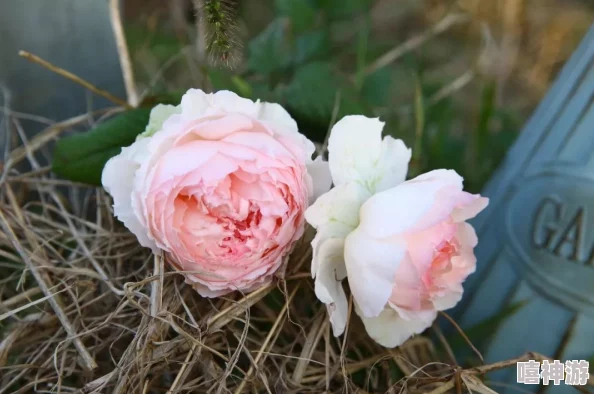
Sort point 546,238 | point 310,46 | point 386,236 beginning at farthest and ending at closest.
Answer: point 310,46 → point 546,238 → point 386,236

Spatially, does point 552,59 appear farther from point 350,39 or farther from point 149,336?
point 149,336

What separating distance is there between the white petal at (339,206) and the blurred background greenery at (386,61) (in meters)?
0.09

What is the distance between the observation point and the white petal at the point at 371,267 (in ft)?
0.99

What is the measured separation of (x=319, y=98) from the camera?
446mm

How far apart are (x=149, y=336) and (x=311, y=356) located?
112 millimetres

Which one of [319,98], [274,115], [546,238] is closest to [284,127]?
[274,115]

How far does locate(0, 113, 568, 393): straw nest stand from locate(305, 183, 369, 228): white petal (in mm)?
40

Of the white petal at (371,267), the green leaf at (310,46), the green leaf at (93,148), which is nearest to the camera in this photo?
the white petal at (371,267)

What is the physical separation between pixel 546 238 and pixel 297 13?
0.33 m

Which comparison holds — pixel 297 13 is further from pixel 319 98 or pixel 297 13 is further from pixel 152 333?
pixel 152 333

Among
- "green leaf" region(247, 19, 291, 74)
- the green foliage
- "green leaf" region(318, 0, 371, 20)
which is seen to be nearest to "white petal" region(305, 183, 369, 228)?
the green foliage

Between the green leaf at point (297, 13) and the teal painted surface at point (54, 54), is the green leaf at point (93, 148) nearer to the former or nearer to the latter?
the teal painted surface at point (54, 54)

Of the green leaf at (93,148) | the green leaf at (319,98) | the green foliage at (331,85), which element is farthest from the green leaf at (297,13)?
the green leaf at (93,148)

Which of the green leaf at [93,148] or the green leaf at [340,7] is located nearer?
the green leaf at [93,148]
